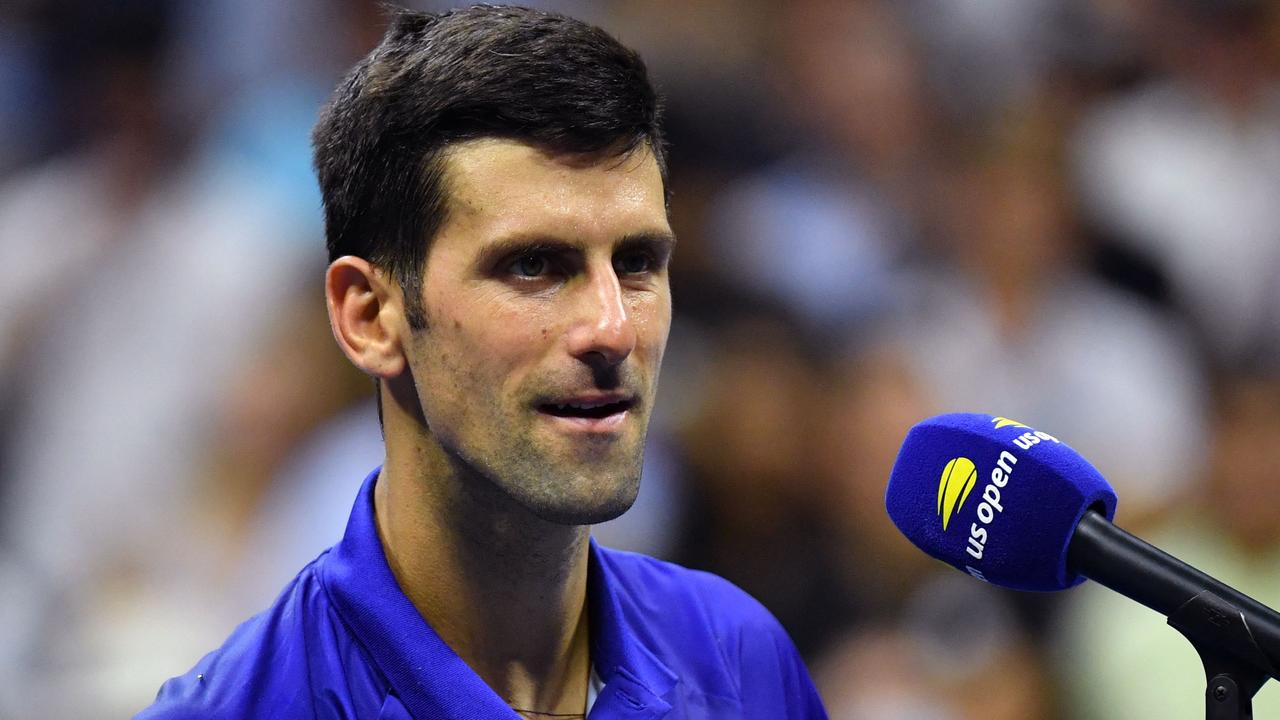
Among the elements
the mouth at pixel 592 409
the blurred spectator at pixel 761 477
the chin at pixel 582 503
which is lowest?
the blurred spectator at pixel 761 477

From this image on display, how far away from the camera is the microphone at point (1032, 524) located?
140 centimetres

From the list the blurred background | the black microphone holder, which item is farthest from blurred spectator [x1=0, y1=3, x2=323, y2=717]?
the black microphone holder

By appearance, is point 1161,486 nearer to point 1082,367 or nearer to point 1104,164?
point 1082,367

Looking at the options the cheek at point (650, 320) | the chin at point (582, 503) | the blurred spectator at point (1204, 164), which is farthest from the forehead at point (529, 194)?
the blurred spectator at point (1204, 164)

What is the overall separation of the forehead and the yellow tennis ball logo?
1.76 feet

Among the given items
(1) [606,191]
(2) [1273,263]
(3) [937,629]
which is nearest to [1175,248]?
(2) [1273,263]

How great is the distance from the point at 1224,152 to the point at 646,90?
3.62 metres

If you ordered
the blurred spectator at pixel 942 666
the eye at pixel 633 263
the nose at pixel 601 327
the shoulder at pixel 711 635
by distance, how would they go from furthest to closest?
1. the blurred spectator at pixel 942 666
2. the shoulder at pixel 711 635
3. the eye at pixel 633 263
4. the nose at pixel 601 327

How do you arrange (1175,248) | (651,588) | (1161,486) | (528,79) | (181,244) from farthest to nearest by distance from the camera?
(1175,248) → (1161,486) → (181,244) → (651,588) → (528,79)

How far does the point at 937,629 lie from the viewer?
4.19m

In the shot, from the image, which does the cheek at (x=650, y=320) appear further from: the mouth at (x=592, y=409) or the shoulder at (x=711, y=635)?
the shoulder at (x=711, y=635)

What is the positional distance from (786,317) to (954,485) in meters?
2.76

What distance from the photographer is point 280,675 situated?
1.87 metres

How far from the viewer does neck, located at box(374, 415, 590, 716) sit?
1.93 metres
